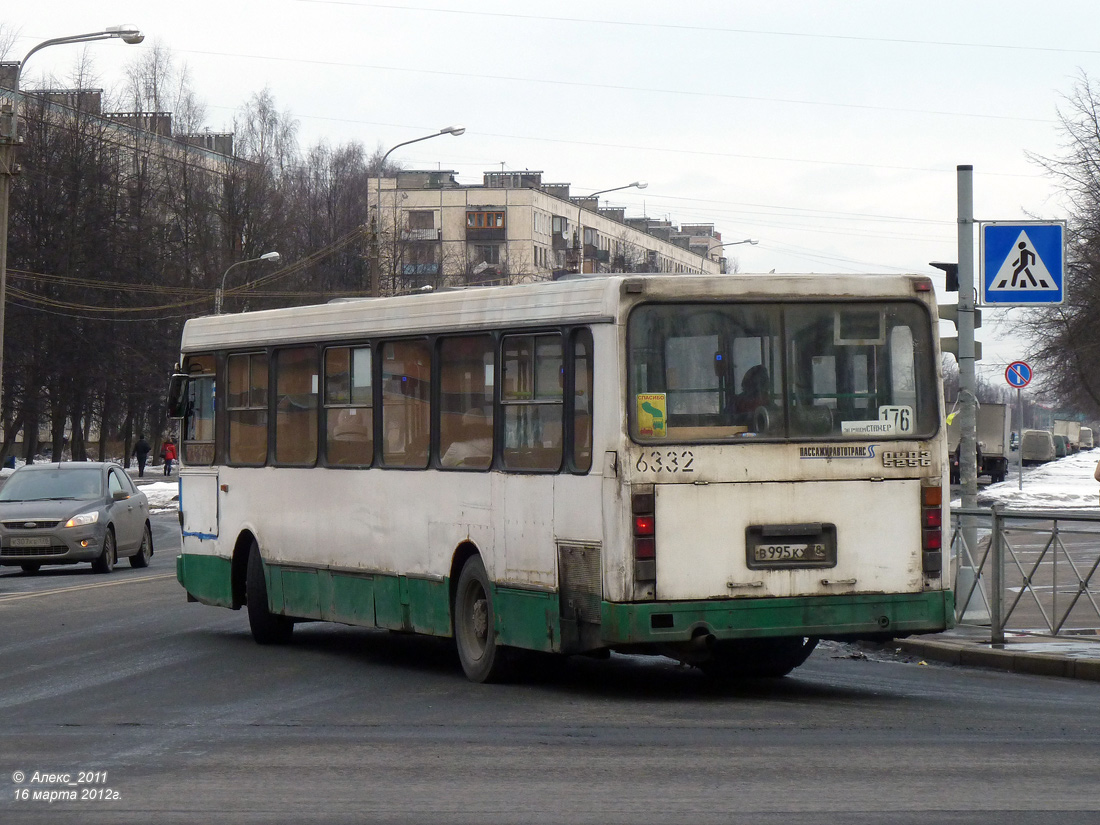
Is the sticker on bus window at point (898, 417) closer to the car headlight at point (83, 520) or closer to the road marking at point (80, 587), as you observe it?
the road marking at point (80, 587)

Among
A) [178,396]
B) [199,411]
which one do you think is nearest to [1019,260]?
[199,411]

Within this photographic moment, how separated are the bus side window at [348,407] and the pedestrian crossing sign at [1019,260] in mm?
5738

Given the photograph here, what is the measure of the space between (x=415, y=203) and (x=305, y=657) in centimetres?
11103

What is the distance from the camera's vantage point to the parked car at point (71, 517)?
25.1m

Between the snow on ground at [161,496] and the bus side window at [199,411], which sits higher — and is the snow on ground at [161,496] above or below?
below

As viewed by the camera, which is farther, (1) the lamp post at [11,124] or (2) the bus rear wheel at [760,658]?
(1) the lamp post at [11,124]

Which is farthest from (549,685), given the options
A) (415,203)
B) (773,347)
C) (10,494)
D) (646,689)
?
(415,203)

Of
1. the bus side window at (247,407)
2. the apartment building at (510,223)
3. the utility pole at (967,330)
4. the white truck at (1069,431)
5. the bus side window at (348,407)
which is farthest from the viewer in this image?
→ the white truck at (1069,431)

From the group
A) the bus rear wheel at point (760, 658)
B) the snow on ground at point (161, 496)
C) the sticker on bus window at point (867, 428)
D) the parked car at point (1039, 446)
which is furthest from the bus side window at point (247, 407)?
the parked car at point (1039, 446)

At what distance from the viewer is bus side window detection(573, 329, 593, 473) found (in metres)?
10.9

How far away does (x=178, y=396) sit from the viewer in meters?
16.6

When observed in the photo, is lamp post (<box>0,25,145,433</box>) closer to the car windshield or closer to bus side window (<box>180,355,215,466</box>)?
the car windshield

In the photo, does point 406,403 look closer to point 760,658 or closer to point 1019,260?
point 760,658

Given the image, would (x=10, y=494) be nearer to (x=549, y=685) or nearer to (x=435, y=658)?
(x=435, y=658)
